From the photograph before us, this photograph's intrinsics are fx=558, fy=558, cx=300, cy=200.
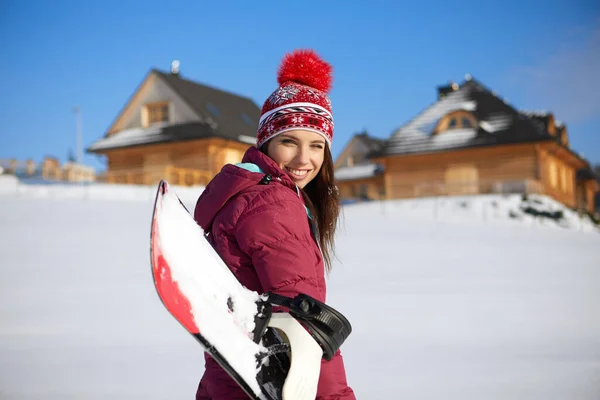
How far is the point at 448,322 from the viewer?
6.35 m

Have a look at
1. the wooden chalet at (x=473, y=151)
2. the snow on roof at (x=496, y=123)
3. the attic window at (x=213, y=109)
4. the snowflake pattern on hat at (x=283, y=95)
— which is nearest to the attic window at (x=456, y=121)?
the wooden chalet at (x=473, y=151)

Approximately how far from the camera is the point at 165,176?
2203 centimetres

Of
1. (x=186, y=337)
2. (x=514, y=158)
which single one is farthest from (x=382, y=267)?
(x=514, y=158)

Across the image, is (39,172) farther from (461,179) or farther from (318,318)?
(318,318)

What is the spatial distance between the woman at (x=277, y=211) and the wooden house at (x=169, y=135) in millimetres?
21291

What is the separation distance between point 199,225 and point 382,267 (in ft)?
27.6

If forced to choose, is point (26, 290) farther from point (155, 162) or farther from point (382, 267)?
point (155, 162)

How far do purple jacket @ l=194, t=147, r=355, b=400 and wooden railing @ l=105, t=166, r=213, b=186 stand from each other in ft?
64.1

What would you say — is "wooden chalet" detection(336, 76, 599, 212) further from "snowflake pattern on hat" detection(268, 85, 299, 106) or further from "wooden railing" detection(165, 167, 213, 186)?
"snowflake pattern on hat" detection(268, 85, 299, 106)

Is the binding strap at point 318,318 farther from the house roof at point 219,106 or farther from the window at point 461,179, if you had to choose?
the house roof at point 219,106

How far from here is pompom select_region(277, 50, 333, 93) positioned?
7.20 feet

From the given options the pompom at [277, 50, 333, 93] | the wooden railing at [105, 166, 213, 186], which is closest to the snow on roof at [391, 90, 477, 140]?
the wooden railing at [105, 166, 213, 186]

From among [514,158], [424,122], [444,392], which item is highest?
[424,122]

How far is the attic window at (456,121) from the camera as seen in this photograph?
971 inches
